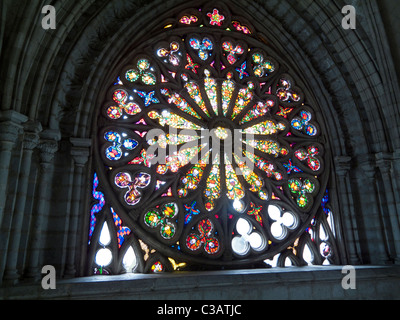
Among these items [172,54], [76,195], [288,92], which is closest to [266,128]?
[288,92]

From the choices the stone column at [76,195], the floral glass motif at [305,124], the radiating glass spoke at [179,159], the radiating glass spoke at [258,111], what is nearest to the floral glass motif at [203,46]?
the radiating glass spoke at [258,111]

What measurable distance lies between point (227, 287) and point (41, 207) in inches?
98.8

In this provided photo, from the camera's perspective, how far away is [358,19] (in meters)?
5.51

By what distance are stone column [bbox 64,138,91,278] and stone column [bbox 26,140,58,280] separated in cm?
31

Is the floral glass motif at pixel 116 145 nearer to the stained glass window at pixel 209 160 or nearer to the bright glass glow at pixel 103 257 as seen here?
the stained glass window at pixel 209 160

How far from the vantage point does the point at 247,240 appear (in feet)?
16.9

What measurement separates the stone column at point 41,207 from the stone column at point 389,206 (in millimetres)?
5283

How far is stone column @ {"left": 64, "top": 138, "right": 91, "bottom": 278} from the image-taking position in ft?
13.6

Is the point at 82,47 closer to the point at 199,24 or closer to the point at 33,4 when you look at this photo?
the point at 33,4

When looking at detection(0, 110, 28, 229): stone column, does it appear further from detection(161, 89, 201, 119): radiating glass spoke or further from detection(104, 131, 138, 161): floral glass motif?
detection(161, 89, 201, 119): radiating glass spoke

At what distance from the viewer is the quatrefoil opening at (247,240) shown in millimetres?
5066

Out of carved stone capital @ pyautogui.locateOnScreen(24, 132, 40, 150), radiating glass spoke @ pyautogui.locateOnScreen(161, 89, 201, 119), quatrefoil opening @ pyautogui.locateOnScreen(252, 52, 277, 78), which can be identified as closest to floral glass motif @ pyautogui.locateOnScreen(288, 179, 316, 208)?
radiating glass spoke @ pyautogui.locateOnScreen(161, 89, 201, 119)

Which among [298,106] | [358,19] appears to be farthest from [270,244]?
[358,19]

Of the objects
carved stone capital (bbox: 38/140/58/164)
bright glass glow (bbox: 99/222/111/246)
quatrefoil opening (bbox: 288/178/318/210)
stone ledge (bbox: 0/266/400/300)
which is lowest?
stone ledge (bbox: 0/266/400/300)
